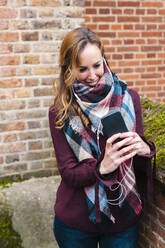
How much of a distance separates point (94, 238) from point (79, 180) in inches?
16.4

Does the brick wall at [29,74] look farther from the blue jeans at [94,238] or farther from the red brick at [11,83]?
the blue jeans at [94,238]

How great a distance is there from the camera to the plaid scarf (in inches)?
68.6

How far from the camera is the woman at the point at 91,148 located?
175cm

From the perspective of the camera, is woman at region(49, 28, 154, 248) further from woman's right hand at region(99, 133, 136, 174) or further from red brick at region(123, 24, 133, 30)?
red brick at region(123, 24, 133, 30)

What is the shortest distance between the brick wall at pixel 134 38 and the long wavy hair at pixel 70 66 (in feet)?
7.61

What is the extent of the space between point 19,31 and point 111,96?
1.80 metres

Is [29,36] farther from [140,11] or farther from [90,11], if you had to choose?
[140,11]

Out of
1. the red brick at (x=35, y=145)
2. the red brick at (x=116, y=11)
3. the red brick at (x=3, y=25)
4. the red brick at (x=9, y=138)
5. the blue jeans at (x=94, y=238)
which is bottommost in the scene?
the red brick at (x=35, y=145)

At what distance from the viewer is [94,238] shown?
191 cm

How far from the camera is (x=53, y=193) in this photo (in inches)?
130

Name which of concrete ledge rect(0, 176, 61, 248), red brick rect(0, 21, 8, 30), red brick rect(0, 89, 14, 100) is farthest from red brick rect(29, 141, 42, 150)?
red brick rect(0, 21, 8, 30)

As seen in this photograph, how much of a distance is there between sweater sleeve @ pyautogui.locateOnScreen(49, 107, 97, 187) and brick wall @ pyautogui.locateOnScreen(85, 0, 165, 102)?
254 centimetres

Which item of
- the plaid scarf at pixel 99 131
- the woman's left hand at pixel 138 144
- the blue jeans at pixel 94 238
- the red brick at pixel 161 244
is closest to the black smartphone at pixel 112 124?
the woman's left hand at pixel 138 144

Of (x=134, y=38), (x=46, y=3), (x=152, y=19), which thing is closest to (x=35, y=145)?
(x=46, y=3)
